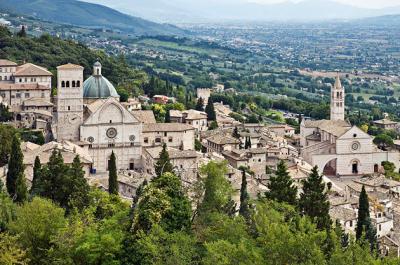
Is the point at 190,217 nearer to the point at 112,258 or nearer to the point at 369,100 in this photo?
the point at 112,258

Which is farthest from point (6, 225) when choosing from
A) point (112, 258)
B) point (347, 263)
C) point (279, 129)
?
point (279, 129)

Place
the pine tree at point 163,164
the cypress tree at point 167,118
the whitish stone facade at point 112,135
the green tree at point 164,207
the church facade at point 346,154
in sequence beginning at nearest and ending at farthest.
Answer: the green tree at point 164,207 < the pine tree at point 163,164 < the whitish stone facade at point 112,135 < the church facade at point 346,154 < the cypress tree at point 167,118

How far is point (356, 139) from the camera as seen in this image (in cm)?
6962

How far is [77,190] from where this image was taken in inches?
1539

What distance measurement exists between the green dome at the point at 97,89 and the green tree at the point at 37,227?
1273 inches

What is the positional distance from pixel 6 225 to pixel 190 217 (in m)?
7.76

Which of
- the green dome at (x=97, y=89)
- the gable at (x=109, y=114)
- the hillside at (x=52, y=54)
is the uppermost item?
the hillside at (x=52, y=54)

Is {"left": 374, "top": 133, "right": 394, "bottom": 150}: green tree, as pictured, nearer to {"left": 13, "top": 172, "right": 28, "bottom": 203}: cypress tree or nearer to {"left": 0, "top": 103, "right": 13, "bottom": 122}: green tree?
{"left": 0, "top": 103, "right": 13, "bottom": 122}: green tree

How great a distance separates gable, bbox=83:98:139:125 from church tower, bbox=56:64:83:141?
1268 millimetres

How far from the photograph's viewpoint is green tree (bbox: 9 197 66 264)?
3045cm

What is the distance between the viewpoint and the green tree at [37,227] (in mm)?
30453

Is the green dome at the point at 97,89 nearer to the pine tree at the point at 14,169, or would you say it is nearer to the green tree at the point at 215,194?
the pine tree at the point at 14,169

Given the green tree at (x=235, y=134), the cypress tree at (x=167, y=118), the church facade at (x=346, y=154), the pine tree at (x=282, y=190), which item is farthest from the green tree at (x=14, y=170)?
the church facade at (x=346, y=154)

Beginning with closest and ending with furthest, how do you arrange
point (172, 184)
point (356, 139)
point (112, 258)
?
point (112, 258) < point (172, 184) < point (356, 139)
